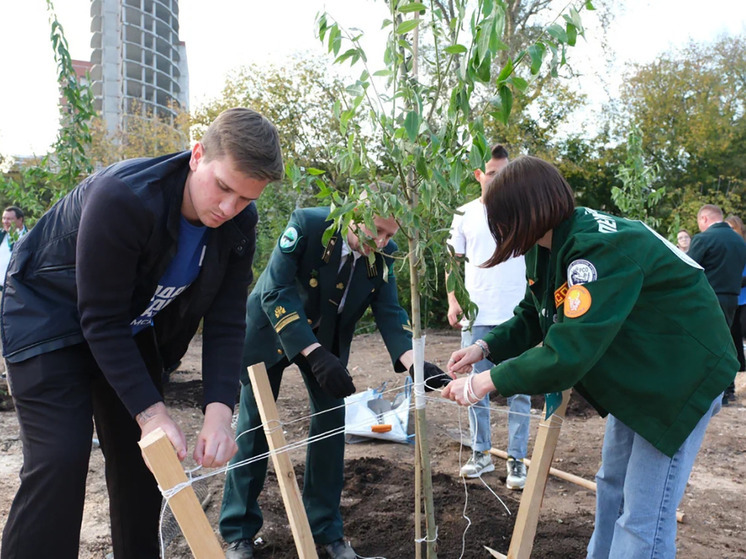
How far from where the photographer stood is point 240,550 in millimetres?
2863

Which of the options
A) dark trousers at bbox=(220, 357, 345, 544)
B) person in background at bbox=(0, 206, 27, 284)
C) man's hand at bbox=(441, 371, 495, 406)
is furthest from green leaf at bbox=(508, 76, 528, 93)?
person in background at bbox=(0, 206, 27, 284)

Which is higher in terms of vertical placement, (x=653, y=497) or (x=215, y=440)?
(x=215, y=440)

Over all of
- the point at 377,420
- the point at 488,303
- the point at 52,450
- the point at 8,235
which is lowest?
the point at 377,420

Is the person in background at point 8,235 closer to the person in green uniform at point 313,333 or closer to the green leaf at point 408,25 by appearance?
the person in green uniform at point 313,333

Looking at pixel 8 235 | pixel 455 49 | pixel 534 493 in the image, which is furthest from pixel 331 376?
pixel 8 235

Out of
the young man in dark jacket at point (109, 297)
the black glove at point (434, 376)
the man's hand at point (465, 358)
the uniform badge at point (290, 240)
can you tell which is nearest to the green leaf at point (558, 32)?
the young man in dark jacket at point (109, 297)

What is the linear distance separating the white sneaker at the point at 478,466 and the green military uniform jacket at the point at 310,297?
4.27 feet

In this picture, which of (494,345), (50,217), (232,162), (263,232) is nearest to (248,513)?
(494,345)

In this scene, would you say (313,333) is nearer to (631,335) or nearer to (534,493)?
(534,493)

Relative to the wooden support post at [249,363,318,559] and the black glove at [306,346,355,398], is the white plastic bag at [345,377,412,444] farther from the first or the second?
the wooden support post at [249,363,318,559]

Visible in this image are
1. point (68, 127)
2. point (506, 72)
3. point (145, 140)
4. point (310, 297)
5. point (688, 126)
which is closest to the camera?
point (506, 72)

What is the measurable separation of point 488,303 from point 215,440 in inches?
98.2

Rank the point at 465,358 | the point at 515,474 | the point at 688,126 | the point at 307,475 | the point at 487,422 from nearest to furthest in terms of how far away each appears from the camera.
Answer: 1. the point at 465,358
2. the point at 307,475
3. the point at 515,474
4. the point at 487,422
5. the point at 688,126

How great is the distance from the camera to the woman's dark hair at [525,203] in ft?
6.16
